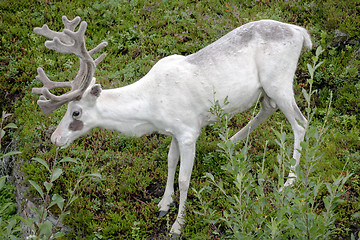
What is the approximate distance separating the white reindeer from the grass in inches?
24.5

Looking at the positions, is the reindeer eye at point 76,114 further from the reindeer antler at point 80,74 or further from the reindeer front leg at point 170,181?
the reindeer front leg at point 170,181

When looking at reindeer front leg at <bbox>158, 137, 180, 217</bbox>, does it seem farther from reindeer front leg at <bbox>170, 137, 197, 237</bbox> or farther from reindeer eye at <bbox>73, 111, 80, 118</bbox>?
reindeer eye at <bbox>73, 111, 80, 118</bbox>

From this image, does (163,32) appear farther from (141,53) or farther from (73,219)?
(73,219)

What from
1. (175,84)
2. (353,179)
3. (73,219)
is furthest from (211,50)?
(73,219)

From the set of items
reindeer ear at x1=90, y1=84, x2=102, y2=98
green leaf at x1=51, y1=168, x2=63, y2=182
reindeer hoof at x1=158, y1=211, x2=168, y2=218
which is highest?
green leaf at x1=51, y1=168, x2=63, y2=182

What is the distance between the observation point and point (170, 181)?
21.6 ft

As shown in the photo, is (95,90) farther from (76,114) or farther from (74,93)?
(76,114)

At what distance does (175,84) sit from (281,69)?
1552mm

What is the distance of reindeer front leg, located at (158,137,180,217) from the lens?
6.47 metres

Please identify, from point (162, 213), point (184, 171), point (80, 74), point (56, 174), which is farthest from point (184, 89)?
point (56, 174)

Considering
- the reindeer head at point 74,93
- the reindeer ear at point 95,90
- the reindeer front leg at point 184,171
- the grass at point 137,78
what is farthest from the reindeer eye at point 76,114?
the reindeer front leg at point 184,171

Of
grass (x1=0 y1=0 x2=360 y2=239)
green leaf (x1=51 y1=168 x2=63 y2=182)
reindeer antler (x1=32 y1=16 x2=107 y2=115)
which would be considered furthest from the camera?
grass (x1=0 y1=0 x2=360 y2=239)

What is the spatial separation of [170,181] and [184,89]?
60.1 inches

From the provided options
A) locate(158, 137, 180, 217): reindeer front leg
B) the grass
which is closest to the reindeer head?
the grass
